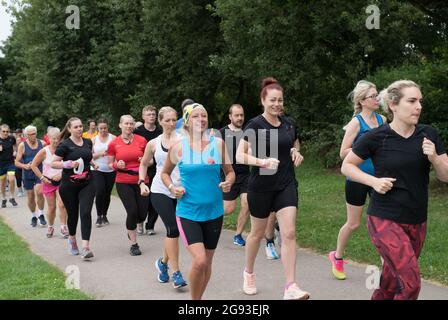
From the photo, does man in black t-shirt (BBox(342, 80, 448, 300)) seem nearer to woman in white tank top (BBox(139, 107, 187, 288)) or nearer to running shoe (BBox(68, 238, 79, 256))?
woman in white tank top (BBox(139, 107, 187, 288))

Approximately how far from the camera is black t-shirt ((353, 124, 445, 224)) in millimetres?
4289

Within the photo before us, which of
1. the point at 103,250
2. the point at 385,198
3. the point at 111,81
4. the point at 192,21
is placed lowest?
the point at 103,250

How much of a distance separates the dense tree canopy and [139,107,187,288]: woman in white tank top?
6745mm

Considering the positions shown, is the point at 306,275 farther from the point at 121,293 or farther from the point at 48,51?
the point at 48,51

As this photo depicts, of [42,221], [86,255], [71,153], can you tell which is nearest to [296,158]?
[86,255]

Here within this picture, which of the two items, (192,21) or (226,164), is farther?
(192,21)

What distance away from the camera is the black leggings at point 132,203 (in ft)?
27.2

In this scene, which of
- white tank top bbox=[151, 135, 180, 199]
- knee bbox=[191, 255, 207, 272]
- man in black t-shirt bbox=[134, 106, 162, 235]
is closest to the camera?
knee bbox=[191, 255, 207, 272]

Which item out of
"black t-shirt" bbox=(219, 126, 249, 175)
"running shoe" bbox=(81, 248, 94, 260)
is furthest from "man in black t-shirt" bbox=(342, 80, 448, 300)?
"running shoe" bbox=(81, 248, 94, 260)

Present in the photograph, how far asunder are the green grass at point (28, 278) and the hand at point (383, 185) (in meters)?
3.11

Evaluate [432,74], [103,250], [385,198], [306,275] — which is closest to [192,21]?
[432,74]

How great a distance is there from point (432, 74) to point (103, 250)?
7350 mm

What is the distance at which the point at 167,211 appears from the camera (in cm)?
653

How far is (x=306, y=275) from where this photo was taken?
267 inches
